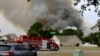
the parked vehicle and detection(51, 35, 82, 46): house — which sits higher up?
detection(51, 35, 82, 46): house

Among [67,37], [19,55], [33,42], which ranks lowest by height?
[19,55]

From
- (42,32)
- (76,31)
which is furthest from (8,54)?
(76,31)

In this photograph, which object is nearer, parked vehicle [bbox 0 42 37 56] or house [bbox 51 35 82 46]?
parked vehicle [bbox 0 42 37 56]

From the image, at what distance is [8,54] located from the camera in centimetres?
2048

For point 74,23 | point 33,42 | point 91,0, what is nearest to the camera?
point 91,0

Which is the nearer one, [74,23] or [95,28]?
[95,28]

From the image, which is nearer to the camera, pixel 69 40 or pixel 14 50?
pixel 14 50

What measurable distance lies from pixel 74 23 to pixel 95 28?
509ft

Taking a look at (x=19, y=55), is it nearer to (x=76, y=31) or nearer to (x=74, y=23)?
(x=76, y=31)

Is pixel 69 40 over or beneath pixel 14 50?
over

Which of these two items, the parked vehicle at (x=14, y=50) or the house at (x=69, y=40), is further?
the house at (x=69, y=40)

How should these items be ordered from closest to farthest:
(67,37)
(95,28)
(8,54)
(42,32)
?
(95,28) → (8,54) → (42,32) → (67,37)

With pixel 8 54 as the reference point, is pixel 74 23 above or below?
Result: above

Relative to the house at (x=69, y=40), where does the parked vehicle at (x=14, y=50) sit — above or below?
below
